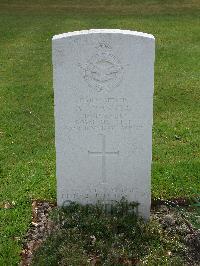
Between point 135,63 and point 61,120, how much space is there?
2.84ft

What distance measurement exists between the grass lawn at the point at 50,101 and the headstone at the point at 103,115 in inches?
24.7

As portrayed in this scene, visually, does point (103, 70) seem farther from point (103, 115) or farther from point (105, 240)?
point (105, 240)

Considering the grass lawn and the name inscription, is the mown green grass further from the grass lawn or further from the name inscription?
the name inscription

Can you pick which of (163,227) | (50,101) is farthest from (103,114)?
(50,101)

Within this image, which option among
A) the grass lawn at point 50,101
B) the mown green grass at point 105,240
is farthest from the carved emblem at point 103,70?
the grass lawn at point 50,101

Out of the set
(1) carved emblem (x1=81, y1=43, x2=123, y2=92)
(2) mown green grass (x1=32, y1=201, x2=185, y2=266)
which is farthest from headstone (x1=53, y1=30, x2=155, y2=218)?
(2) mown green grass (x1=32, y1=201, x2=185, y2=266)

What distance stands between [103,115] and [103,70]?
0.43 meters

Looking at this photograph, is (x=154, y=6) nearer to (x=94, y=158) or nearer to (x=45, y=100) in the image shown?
(x=45, y=100)

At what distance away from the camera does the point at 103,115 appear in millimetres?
5074

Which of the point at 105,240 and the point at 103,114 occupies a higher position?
the point at 103,114

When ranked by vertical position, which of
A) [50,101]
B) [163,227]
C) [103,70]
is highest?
[103,70]

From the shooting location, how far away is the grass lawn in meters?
6.09

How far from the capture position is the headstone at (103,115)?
4.84 m

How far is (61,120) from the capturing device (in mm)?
5094
